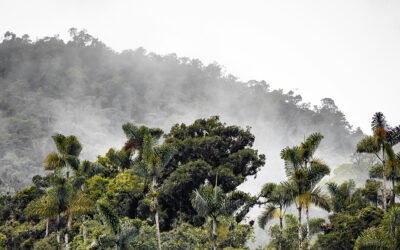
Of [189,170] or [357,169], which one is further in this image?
Result: [357,169]

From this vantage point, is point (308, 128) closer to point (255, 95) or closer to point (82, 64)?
point (255, 95)

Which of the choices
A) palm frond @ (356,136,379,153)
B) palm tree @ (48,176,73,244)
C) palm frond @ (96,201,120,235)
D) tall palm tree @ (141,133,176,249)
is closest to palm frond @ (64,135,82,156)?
palm tree @ (48,176,73,244)

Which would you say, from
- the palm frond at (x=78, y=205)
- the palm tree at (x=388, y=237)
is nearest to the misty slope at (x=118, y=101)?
the palm frond at (x=78, y=205)

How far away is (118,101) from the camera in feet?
393

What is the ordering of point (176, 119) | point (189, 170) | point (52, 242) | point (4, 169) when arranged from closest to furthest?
1. point (52, 242)
2. point (189, 170)
3. point (4, 169)
4. point (176, 119)

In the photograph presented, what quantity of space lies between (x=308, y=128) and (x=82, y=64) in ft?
272

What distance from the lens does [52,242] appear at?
27891 millimetres

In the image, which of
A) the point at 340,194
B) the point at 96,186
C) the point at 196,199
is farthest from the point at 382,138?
the point at 96,186

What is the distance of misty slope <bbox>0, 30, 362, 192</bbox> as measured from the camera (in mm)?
97188

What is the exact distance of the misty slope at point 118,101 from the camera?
97.2 m

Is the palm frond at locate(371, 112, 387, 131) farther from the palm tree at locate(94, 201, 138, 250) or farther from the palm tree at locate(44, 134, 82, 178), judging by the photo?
the palm tree at locate(44, 134, 82, 178)

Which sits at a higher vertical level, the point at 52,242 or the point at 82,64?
the point at 82,64

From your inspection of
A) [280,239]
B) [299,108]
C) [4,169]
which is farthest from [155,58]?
[280,239]

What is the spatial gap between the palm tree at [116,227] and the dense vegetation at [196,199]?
0.16 ft
